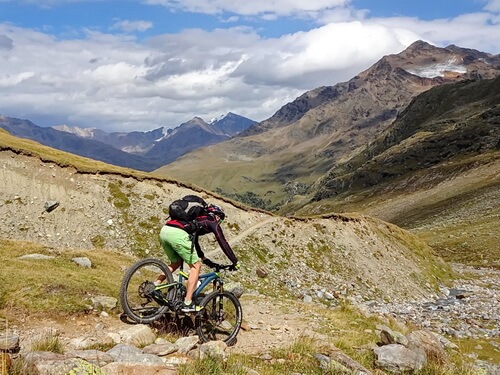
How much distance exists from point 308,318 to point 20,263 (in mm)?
13080

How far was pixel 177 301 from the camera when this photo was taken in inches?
520

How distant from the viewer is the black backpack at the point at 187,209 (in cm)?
1313

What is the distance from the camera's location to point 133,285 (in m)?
14.2

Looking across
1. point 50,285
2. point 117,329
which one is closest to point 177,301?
point 117,329

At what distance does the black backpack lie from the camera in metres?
13.1

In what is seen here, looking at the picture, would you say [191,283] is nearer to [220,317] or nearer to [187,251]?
[187,251]

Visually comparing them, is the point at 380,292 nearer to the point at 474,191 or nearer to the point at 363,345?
the point at 363,345

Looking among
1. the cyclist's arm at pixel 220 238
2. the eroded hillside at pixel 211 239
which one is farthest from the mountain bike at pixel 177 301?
the eroded hillside at pixel 211 239

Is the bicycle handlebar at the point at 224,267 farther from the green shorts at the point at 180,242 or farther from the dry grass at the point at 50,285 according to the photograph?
the dry grass at the point at 50,285

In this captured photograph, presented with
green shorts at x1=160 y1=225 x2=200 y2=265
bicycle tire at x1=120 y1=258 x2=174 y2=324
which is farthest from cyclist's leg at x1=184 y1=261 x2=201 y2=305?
bicycle tire at x1=120 y1=258 x2=174 y2=324

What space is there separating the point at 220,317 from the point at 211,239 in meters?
26.9

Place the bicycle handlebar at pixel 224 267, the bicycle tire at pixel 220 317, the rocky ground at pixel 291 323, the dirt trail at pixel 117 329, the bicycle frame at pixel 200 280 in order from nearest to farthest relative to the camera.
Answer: the dirt trail at pixel 117 329 → the rocky ground at pixel 291 323 → the bicycle frame at pixel 200 280 → the bicycle tire at pixel 220 317 → the bicycle handlebar at pixel 224 267

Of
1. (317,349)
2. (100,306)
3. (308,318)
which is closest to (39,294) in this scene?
(100,306)

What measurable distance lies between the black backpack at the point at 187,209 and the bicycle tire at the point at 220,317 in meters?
2.62
